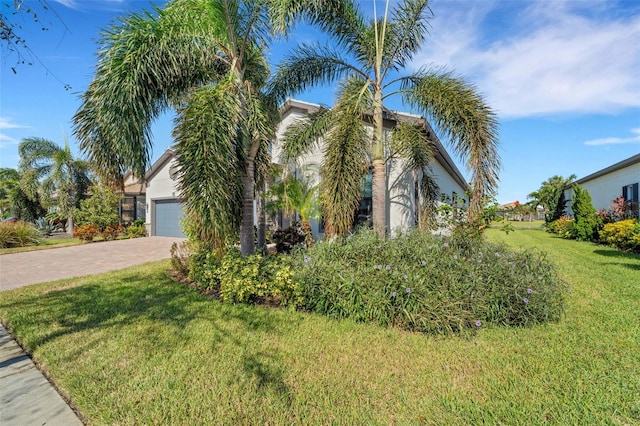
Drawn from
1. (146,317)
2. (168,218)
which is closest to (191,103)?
(146,317)

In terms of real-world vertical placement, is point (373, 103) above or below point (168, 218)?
above

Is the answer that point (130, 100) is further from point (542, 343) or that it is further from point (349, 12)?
point (542, 343)

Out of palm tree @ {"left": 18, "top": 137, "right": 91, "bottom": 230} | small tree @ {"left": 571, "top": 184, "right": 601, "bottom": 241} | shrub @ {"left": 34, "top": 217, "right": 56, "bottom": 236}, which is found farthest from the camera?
shrub @ {"left": 34, "top": 217, "right": 56, "bottom": 236}

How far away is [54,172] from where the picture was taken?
61.4 feet

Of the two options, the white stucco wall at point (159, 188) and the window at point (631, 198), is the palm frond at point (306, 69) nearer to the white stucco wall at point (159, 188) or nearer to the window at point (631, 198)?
the white stucco wall at point (159, 188)

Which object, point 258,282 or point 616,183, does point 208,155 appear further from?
point 616,183

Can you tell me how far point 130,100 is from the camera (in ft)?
17.3

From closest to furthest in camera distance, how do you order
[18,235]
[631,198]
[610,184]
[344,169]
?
1. [344,169]
2. [631,198]
3. [18,235]
4. [610,184]

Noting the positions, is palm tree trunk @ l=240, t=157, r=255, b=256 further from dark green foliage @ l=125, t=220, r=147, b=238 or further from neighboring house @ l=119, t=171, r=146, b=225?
neighboring house @ l=119, t=171, r=146, b=225

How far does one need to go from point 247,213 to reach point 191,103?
267 cm

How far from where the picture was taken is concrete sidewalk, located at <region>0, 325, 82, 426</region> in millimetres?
2656

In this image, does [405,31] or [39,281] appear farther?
[39,281]

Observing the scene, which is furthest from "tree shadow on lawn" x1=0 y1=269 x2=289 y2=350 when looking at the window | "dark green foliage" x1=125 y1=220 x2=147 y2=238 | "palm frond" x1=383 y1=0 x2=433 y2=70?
the window

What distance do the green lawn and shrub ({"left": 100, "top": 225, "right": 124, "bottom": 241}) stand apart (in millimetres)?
13902
